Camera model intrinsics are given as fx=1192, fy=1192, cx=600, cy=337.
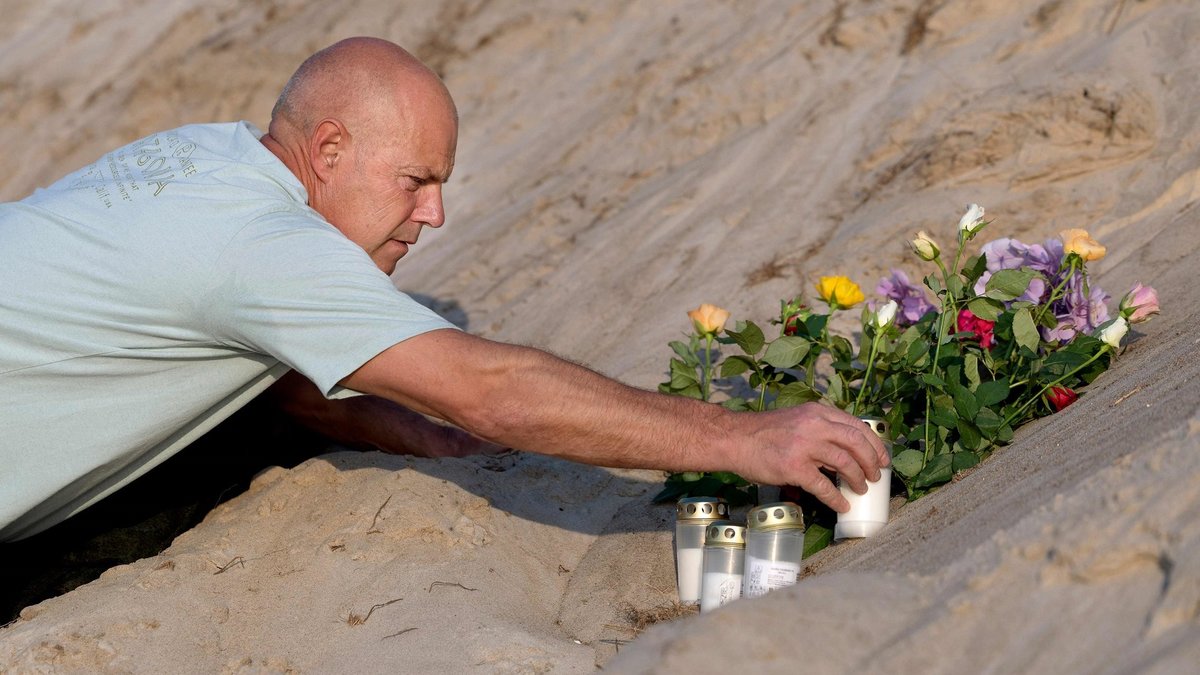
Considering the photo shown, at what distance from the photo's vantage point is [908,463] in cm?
253

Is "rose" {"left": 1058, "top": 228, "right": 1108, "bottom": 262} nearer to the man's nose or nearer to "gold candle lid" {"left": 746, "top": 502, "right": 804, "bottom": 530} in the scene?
"gold candle lid" {"left": 746, "top": 502, "right": 804, "bottom": 530}

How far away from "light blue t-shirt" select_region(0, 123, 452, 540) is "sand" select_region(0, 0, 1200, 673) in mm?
336

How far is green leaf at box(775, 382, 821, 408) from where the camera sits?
2.77 m

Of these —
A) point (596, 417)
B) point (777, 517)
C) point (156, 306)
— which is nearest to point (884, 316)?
point (777, 517)

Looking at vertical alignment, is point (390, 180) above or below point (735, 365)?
above

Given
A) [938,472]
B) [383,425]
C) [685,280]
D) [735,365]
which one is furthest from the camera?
[685,280]

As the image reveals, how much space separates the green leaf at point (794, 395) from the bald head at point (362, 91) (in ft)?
3.35

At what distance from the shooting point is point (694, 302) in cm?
412

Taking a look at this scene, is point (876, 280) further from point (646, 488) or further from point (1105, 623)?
point (1105, 623)

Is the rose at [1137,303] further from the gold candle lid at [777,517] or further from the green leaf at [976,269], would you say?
the gold candle lid at [777,517]

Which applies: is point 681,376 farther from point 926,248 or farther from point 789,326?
point 926,248

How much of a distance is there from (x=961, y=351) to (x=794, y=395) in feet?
1.31

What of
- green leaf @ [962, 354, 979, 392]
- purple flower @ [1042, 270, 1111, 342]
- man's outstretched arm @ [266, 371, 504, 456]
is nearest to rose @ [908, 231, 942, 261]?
green leaf @ [962, 354, 979, 392]

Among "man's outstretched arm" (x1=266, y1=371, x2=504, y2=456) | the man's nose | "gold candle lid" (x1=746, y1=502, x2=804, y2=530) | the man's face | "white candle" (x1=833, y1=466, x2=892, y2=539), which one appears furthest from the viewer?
"man's outstretched arm" (x1=266, y1=371, x2=504, y2=456)
